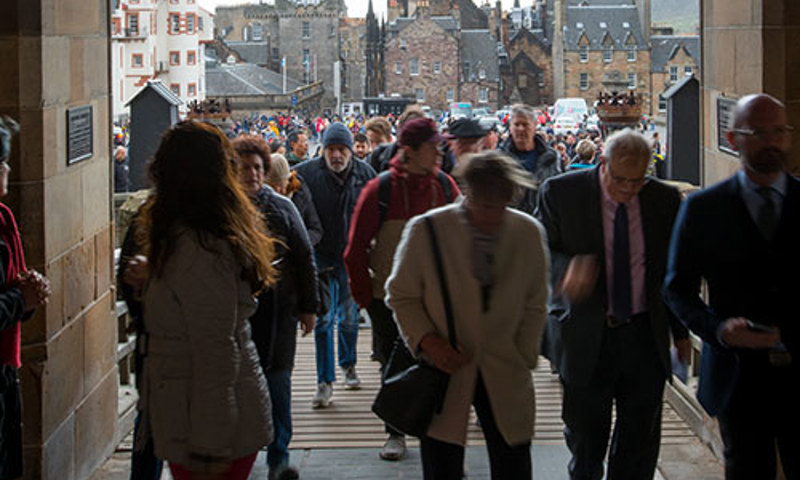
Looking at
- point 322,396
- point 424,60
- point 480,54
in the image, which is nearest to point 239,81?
point 424,60

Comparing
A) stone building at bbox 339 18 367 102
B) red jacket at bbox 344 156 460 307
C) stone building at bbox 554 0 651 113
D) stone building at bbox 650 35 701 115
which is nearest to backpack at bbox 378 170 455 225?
red jacket at bbox 344 156 460 307

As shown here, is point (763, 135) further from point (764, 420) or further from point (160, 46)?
point (160, 46)

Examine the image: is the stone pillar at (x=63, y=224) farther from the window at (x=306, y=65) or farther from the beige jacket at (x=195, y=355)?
the window at (x=306, y=65)

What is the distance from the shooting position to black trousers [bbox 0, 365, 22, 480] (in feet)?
16.1

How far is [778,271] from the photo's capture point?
16.2 ft

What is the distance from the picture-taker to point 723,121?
7.33 metres

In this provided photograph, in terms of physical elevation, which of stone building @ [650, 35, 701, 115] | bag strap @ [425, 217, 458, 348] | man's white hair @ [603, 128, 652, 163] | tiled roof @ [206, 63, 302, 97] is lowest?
bag strap @ [425, 217, 458, 348]

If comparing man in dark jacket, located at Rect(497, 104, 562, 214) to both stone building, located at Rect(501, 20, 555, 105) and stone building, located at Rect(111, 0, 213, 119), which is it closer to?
stone building, located at Rect(111, 0, 213, 119)

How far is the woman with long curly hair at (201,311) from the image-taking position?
175 inches

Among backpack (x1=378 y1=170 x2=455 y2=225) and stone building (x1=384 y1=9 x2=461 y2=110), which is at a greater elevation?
stone building (x1=384 y1=9 x2=461 y2=110)

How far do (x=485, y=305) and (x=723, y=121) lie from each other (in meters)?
3.01

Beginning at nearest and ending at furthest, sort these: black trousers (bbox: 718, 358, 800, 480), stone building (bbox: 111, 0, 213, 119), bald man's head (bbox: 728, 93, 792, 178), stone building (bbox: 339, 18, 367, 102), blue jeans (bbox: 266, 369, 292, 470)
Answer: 1. black trousers (bbox: 718, 358, 800, 480)
2. bald man's head (bbox: 728, 93, 792, 178)
3. blue jeans (bbox: 266, 369, 292, 470)
4. stone building (bbox: 111, 0, 213, 119)
5. stone building (bbox: 339, 18, 367, 102)

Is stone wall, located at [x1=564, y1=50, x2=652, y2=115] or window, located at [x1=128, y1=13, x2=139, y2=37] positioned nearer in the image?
window, located at [x1=128, y1=13, x2=139, y2=37]

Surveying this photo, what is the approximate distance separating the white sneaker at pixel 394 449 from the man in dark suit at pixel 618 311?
1.64 metres
